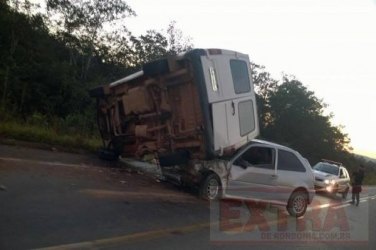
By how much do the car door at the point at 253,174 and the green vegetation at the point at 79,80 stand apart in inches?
214

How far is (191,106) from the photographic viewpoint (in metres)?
10.0

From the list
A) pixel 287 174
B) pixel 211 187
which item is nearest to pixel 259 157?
pixel 287 174

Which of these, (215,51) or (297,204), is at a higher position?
(215,51)

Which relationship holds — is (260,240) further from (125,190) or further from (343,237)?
(125,190)

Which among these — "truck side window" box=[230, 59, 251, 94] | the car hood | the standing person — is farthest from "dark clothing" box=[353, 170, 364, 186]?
"truck side window" box=[230, 59, 251, 94]

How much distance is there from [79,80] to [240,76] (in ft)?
88.7

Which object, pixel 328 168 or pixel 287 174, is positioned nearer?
pixel 287 174

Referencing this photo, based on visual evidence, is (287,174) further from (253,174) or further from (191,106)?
(191,106)

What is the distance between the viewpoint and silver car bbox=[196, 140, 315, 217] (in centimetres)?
1035

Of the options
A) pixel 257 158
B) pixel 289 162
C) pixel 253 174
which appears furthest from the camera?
pixel 289 162

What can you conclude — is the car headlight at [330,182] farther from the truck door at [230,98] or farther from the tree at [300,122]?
the tree at [300,122]

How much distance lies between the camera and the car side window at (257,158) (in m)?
10.6

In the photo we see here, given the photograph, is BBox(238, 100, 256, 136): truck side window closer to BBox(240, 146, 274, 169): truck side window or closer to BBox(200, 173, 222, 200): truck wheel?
BBox(240, 146, 274, 169): truck side window

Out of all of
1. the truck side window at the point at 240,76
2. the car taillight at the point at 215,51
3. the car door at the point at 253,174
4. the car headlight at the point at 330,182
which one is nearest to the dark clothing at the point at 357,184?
the car headlight at the point at 330,182
